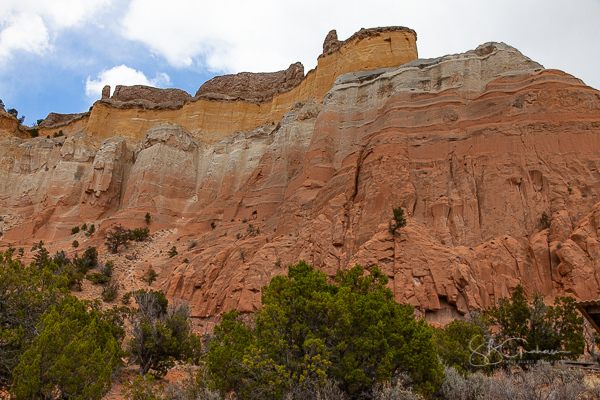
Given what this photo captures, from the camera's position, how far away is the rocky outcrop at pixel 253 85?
49.1 m

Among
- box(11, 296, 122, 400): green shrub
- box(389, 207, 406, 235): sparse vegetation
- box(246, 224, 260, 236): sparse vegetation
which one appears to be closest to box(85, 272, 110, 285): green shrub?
box(246, 224, 260, 236): sparse vegetation

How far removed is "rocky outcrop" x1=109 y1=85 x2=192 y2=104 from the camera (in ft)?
176

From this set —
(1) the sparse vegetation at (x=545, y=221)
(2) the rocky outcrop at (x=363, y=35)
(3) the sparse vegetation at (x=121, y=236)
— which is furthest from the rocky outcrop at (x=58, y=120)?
(1) the sparse vegetation at (x=545, y=221)

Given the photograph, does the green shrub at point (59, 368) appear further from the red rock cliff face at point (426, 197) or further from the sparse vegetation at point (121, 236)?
the sparse vegetation at point (121, 236)

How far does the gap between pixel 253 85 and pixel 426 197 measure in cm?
3306

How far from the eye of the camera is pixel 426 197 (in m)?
23.6

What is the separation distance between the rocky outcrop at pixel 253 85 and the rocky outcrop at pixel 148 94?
9.05 feet

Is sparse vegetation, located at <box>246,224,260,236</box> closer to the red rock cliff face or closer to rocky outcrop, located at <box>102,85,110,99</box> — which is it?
the red rock cliff face

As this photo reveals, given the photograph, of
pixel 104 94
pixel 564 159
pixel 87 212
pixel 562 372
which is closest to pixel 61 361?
pixel 562 372

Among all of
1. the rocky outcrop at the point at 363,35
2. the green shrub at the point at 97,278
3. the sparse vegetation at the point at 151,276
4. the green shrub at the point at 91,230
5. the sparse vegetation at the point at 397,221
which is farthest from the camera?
the rocky outcrop at the point at 363,35

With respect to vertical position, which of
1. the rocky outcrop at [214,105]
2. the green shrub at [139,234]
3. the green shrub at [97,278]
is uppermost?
the rocky outcrop at [214,105]

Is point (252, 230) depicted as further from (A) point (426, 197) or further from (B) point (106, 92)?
(B) point (106, 92)

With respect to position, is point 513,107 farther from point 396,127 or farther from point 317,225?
point 317,225

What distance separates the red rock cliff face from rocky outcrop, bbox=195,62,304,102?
1168 centimetres
